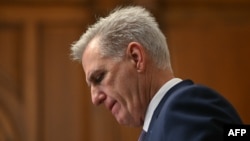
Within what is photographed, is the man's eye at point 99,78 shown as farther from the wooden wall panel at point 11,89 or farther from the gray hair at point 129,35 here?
the wooden wall panel at point 11,89

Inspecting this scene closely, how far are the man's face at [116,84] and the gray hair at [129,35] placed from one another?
0.9 inches

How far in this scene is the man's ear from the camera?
133cm

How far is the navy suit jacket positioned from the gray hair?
0.60 feet

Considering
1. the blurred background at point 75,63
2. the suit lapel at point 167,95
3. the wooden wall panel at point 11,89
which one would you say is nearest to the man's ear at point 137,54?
the suit lapel at point 167,95

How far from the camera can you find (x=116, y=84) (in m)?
1.36

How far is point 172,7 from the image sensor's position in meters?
3.09

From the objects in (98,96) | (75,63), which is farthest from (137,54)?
(75,63)

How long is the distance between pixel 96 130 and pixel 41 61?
48 cm

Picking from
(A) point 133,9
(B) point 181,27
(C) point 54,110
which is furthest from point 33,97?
(A) point 133,9

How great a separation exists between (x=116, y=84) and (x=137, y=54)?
0.09m

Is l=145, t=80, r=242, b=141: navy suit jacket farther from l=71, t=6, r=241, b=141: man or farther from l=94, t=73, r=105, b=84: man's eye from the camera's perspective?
l=94, t=73, r=105, b=84: man's eye

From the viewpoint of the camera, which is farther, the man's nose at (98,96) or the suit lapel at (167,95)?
the man's nose at (98,96)

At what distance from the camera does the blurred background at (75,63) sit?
3.02 metres

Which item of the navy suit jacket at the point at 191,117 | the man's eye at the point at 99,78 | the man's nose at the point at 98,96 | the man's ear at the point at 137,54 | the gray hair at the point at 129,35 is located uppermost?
the gray hair at the point at 129,35
